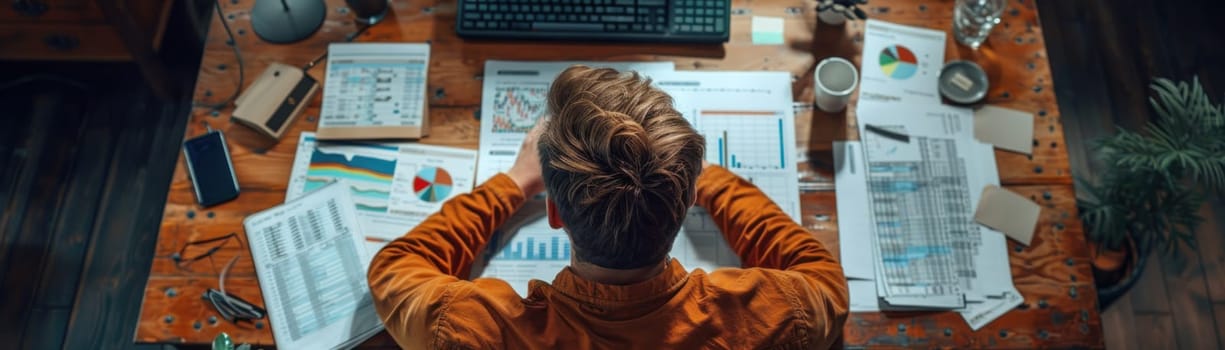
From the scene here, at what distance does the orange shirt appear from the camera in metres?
0.96

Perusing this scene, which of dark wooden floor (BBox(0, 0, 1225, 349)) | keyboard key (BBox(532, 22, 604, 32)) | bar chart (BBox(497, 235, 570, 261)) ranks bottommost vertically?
dark wooden floor (BBox(0, 0, 1225, 349))

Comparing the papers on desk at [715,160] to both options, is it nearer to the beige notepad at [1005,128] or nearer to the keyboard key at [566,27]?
the keyboard key at [566,27]

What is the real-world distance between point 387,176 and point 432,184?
0.07 metres

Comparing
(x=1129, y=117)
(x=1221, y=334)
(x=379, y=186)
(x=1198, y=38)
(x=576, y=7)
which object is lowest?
(x=1221, y=334)

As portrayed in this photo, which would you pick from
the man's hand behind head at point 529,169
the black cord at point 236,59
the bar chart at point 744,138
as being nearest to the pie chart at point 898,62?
the bar chart at point 744,138

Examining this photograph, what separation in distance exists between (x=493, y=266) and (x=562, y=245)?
0.11 meters

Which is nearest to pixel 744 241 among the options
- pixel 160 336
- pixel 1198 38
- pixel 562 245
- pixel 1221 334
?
pixel 562 245

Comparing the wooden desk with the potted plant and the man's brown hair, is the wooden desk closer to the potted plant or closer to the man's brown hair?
the potted plant

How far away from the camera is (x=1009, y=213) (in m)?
1.29

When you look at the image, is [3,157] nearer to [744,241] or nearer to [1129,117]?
[744,241]

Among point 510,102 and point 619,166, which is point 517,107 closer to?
point 510,102

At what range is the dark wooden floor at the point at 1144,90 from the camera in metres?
1.95

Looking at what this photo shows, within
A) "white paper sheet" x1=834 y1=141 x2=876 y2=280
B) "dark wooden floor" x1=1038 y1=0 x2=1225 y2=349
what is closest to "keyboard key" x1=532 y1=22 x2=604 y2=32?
"white paper sheet" x1=834 y1=141 x2=876 y2=280

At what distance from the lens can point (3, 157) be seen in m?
2.07
